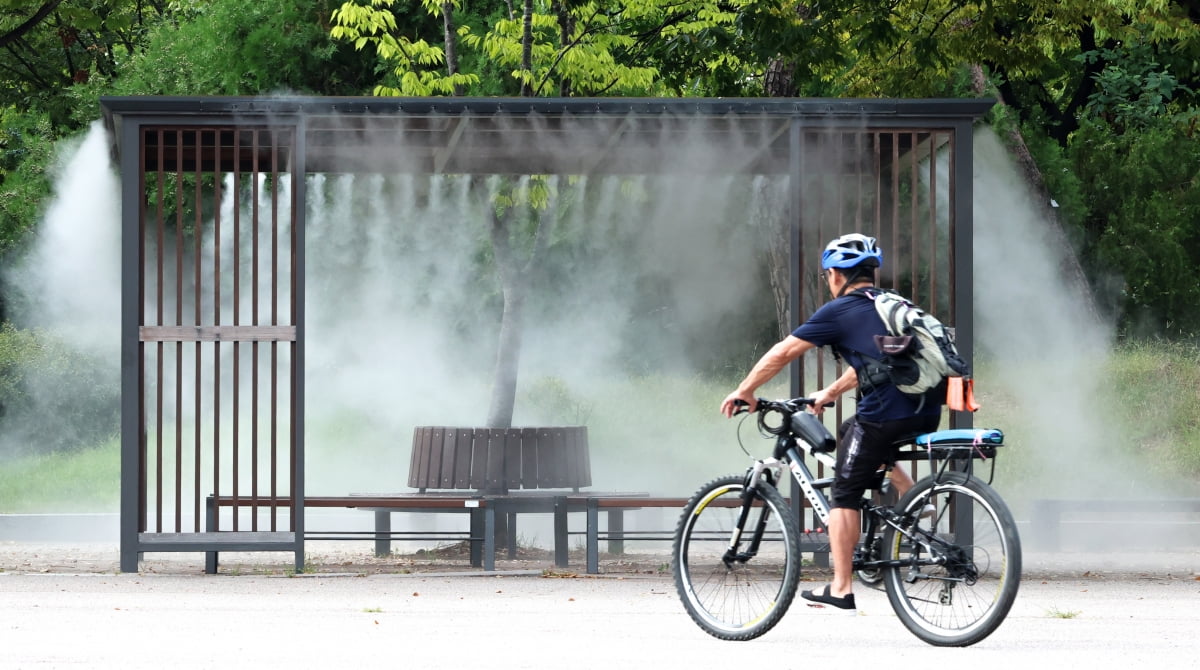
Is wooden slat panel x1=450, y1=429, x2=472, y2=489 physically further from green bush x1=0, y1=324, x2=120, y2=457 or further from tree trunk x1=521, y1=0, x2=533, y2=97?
green bush x1=0, y1=324, x2=120, y2=457

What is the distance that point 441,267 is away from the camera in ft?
70.1

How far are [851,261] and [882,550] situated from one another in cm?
118

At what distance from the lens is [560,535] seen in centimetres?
1101

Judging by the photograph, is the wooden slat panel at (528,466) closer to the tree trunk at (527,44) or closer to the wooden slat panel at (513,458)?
the wooden slat panel at (513,458)

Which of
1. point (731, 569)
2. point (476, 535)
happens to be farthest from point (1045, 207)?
point (731, 569)

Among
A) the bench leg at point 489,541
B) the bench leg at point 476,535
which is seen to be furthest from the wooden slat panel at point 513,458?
the bench leg at point 489,541

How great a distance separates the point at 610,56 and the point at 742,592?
958 centimetres

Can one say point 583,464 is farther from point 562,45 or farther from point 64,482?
point 64,482

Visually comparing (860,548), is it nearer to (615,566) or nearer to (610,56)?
(615,566)

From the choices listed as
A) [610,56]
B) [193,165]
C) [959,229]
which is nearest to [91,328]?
[610,56]

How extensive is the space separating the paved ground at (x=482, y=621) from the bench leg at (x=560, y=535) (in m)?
0.11

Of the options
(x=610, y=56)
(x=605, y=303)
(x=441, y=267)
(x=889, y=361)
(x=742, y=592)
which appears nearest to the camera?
(x=889, y=361)

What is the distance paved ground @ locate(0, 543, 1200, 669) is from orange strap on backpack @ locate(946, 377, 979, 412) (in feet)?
3.17

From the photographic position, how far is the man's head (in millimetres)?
7160
